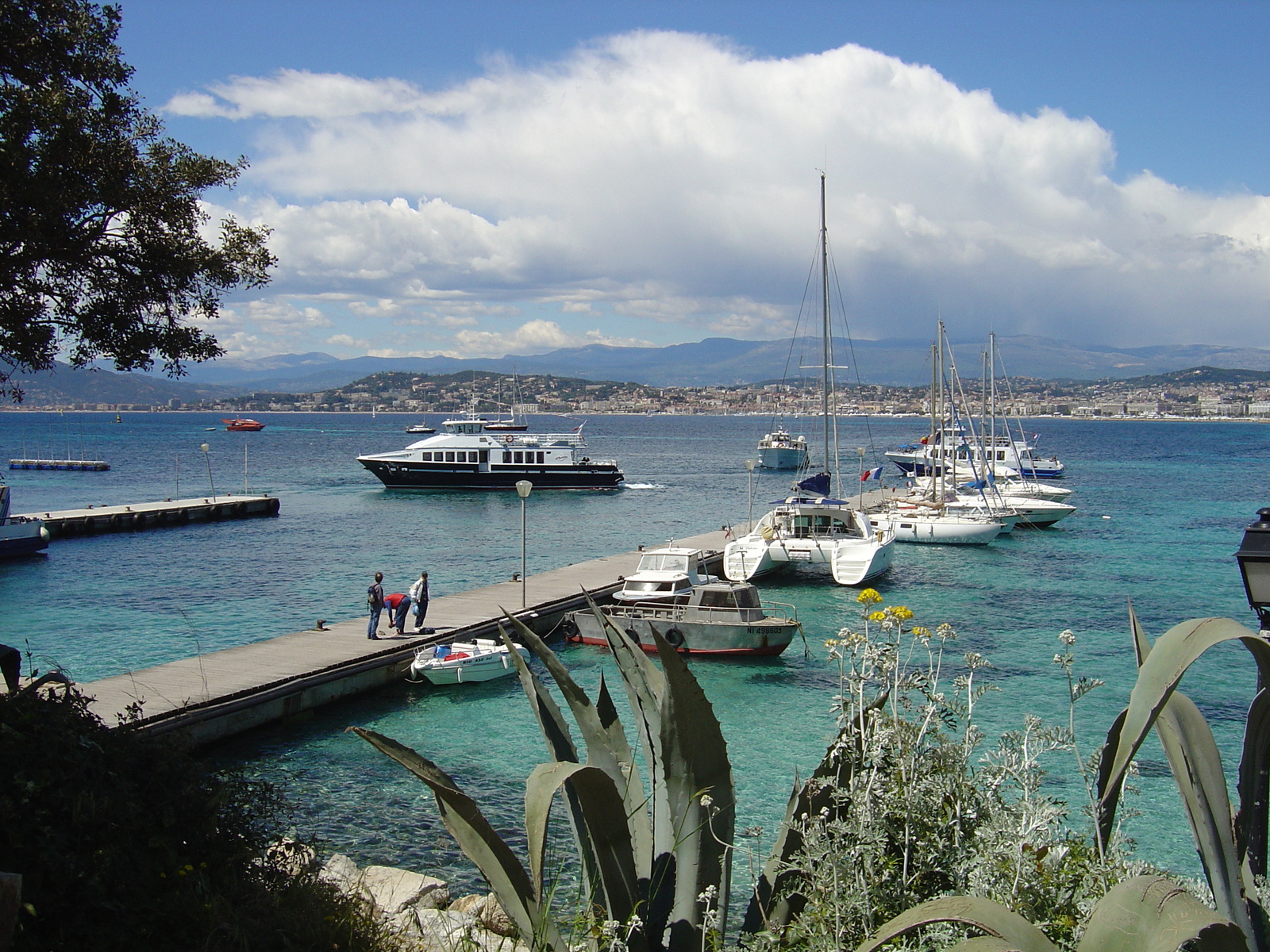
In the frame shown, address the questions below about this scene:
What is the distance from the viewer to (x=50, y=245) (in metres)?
7.92

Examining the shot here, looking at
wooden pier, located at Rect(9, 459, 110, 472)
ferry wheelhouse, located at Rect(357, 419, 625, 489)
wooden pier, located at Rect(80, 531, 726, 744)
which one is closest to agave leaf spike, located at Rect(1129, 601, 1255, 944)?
wooden pier, located at Rect(80, 531, 726, 744)

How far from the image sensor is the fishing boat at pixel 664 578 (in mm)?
21609

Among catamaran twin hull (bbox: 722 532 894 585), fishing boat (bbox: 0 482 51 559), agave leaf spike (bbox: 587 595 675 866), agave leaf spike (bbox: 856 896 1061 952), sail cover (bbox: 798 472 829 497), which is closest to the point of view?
agave leaf spike (bbox: 856 896 1061 952)

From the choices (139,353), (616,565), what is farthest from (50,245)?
(616,565)

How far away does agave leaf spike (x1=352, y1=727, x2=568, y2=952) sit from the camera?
12.0 feet

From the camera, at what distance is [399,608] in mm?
19453

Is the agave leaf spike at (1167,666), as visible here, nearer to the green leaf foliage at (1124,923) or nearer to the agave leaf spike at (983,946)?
the green leaf foliage at (1124,923)

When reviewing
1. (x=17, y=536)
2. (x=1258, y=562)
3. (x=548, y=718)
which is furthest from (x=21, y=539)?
(x=1258, y=562)

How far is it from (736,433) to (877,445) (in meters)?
53.5

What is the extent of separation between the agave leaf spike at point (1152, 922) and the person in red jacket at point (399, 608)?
704 inches

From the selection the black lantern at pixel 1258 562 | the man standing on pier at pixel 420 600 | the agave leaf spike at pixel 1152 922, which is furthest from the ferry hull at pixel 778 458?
the agave leaf spike at pixel 1152 922

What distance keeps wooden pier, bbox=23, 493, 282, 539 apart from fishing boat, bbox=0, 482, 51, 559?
278 cm

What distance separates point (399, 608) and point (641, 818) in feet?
51.9

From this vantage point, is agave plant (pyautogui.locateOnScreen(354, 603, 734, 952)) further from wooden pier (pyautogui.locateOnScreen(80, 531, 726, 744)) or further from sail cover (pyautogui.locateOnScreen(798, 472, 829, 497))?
sail cover (pyautogui.locateOnScreen(798, 472, 829, 497))
